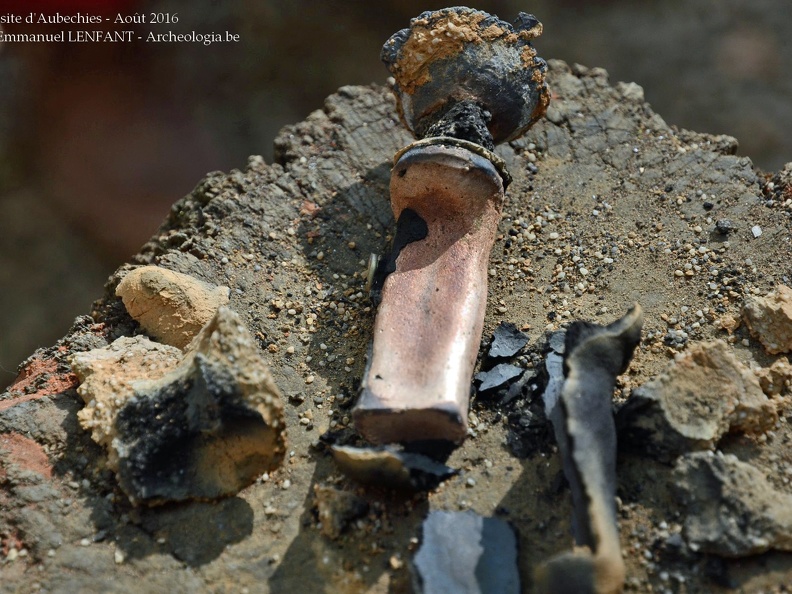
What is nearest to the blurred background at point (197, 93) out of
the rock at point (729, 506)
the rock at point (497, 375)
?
the rock at point (497, 375)

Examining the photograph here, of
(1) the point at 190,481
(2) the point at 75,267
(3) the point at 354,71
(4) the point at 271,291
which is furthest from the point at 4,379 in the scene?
(3) the point at 354,71

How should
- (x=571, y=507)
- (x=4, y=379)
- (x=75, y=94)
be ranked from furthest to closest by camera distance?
(x=75, y=94) < (x=4, y=379) < (x=571, y=507)

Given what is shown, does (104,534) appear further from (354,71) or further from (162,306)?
(354,71)

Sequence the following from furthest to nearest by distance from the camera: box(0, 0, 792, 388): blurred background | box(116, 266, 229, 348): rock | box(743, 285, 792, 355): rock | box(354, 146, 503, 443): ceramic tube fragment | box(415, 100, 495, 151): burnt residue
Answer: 1. box(0, 0, 792, 388): blurred background
2. box(415, 100, 495, 151): burnt residue
3. box(116, 266, 229, 348): rock
4. box(743, 285, 792, 355): rock
5. box(354, 146, 503, 443): ceramic tube fragment

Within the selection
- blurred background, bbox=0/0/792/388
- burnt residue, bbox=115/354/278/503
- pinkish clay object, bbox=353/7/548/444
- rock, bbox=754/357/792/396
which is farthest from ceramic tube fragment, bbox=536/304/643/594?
blurred background, bbox=0/0/792/388

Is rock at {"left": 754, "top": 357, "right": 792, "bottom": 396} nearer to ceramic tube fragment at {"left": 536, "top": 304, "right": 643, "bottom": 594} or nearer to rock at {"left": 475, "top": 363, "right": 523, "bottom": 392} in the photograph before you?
ceramic tube fragment at {"left": 536, "top": 304, "right": 643, "bottom": 594}

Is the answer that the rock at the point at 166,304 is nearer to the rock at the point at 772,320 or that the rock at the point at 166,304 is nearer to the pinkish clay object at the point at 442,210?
the pinkish clay object at the point at 442,210
